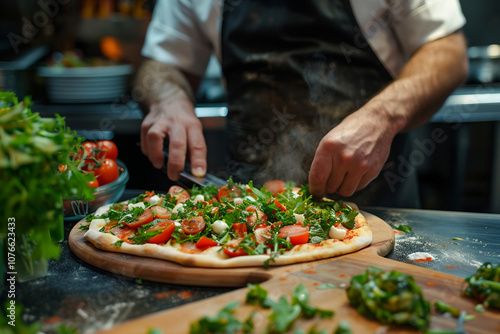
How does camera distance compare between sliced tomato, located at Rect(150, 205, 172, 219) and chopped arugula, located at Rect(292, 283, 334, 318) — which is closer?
chopped arugula, located at Rect(292, 283, 334, 318)

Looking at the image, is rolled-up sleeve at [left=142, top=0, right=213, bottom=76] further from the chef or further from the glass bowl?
the glass bowl

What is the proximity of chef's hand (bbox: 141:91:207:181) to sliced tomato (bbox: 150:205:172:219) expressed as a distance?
0.39 metres

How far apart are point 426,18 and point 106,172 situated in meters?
1.56

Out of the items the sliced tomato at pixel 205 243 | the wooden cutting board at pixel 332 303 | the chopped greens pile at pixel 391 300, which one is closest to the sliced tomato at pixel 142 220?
the sliced tomato at pixel 205 243

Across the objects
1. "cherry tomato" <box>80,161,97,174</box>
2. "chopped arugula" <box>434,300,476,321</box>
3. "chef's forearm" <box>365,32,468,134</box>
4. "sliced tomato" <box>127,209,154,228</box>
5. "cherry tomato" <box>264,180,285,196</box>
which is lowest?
"cherry tomato" <box>264,180,285,196</box>

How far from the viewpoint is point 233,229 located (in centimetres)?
158

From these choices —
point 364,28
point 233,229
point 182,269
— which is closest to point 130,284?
point 182,269

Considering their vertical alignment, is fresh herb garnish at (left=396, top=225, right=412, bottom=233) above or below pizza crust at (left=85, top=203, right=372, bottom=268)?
below

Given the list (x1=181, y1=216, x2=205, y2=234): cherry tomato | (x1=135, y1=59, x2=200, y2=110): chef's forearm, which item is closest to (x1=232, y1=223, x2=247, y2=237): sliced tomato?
(x1=181, y1=216, x2=205, y2=234): cherry tomato

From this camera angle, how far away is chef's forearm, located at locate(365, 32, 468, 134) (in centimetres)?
188

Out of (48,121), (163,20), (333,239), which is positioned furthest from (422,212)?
(163,20)

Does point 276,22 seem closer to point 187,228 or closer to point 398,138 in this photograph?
point 398,138

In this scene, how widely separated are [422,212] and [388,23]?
93 centimetres

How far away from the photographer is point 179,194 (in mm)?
1916
